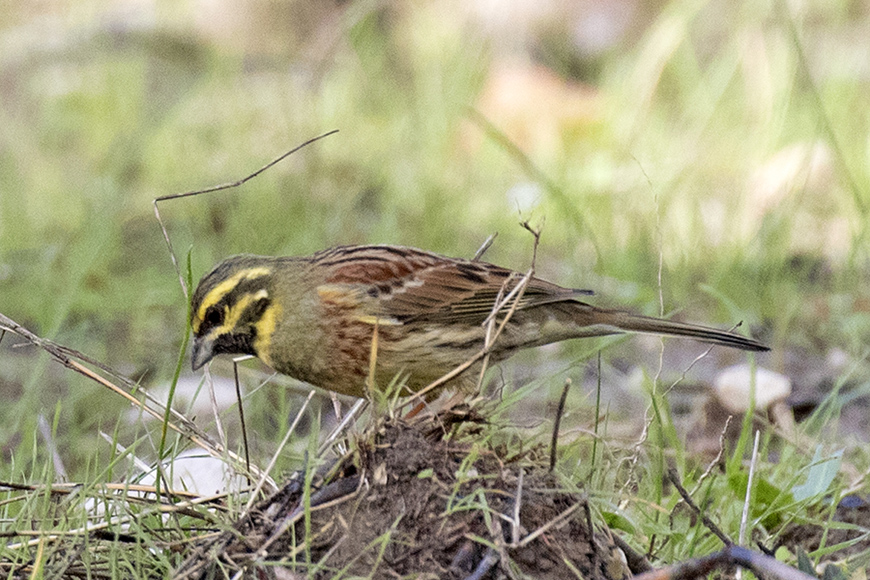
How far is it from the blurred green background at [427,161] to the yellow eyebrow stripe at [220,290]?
770 mm

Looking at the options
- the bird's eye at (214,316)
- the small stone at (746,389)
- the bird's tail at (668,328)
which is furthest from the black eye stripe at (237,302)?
the small stone at (746,389)

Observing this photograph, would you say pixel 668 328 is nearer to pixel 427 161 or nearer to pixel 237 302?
pixel 237 302

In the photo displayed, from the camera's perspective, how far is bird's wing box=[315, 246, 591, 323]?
3721 millimetres

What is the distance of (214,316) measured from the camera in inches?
139

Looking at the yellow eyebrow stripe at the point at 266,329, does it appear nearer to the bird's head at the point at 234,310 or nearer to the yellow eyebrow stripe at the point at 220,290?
the bird's head at the point at 234,310

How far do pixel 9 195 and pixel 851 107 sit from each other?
531 cm

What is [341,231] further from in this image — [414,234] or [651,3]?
[651,3]

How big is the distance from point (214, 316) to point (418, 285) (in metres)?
0.74

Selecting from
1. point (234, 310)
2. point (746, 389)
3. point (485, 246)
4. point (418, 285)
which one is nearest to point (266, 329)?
point (234, 310)

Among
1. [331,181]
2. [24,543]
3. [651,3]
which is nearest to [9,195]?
[331,181]

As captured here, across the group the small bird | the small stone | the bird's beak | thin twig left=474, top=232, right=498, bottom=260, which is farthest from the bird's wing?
the small stone

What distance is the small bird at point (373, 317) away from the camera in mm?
3500

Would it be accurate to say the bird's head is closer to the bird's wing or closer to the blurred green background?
the bird's wing

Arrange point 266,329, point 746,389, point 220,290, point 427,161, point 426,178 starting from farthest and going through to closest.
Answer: point 427,161
point 426,178
point 746,389
point 266,329
point 220,290
